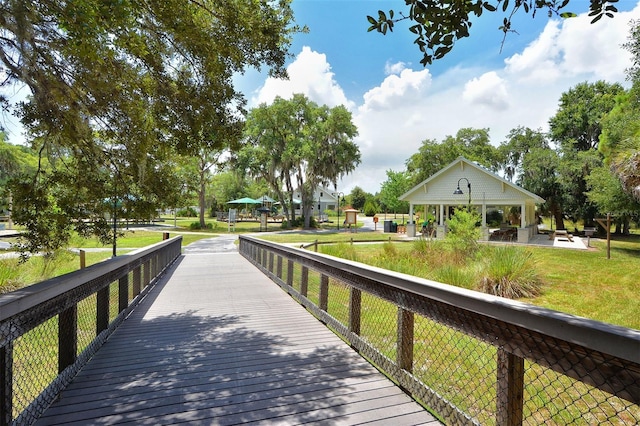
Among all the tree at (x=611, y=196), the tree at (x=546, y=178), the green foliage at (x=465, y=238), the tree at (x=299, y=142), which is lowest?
the green foliage at (x=465, y=238)

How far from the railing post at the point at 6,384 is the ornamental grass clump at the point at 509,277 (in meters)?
7.08

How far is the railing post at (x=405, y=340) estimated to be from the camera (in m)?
2.63

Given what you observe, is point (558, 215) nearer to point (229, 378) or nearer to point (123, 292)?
point (123, 292)

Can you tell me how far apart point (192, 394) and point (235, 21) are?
12.1 ft

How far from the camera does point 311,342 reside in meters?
3.65

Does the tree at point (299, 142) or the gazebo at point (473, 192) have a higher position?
the tree at point (299, 142)

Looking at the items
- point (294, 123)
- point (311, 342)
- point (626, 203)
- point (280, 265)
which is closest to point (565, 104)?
point (626, 203)

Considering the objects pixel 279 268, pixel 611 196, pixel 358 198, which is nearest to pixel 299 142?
pixel 611 196

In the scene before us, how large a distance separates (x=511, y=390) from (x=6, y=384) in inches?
99.8

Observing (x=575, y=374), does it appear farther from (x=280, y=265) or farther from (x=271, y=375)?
(x=280, y=265)

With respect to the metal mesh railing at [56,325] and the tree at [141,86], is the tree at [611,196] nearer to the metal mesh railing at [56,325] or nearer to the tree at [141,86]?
the tree at [141,86]

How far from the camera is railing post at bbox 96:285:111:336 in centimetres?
344

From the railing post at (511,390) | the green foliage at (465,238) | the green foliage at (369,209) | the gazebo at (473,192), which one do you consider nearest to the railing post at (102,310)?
the railing post at (511,390)

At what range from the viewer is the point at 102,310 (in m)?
3.54
